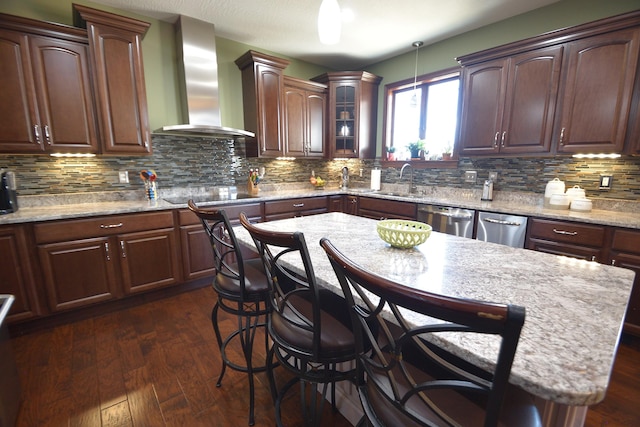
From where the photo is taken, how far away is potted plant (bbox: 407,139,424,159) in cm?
369

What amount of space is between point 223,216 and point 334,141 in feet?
10.4

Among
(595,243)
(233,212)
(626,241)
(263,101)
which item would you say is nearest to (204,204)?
(233,212)

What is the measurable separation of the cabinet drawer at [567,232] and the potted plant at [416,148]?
169cm

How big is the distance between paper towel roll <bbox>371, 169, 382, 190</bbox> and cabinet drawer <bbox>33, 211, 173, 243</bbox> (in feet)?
8.77

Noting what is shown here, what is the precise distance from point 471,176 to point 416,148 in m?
0.79

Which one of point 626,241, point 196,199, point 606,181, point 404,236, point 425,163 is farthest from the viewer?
point 425,163

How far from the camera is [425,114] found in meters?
3.74

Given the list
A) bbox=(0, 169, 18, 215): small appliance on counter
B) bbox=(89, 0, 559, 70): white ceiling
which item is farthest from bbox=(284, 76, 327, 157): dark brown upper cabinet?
bbox=(0, 169, 18, 215): small appliance on counter

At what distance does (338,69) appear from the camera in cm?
445

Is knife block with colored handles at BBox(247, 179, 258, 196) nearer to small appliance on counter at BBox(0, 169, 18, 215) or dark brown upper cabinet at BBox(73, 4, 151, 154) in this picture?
dark brown upper cabinet at BBox(73, 4, 151, 154)

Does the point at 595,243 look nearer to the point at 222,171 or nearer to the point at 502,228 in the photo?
the point at 502,228

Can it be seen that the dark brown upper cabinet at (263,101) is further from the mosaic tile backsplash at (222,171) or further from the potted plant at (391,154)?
the potted plant at (391,154)

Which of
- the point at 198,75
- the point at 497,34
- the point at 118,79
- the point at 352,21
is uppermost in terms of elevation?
the point at 352,21

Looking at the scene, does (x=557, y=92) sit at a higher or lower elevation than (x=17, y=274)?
higher
